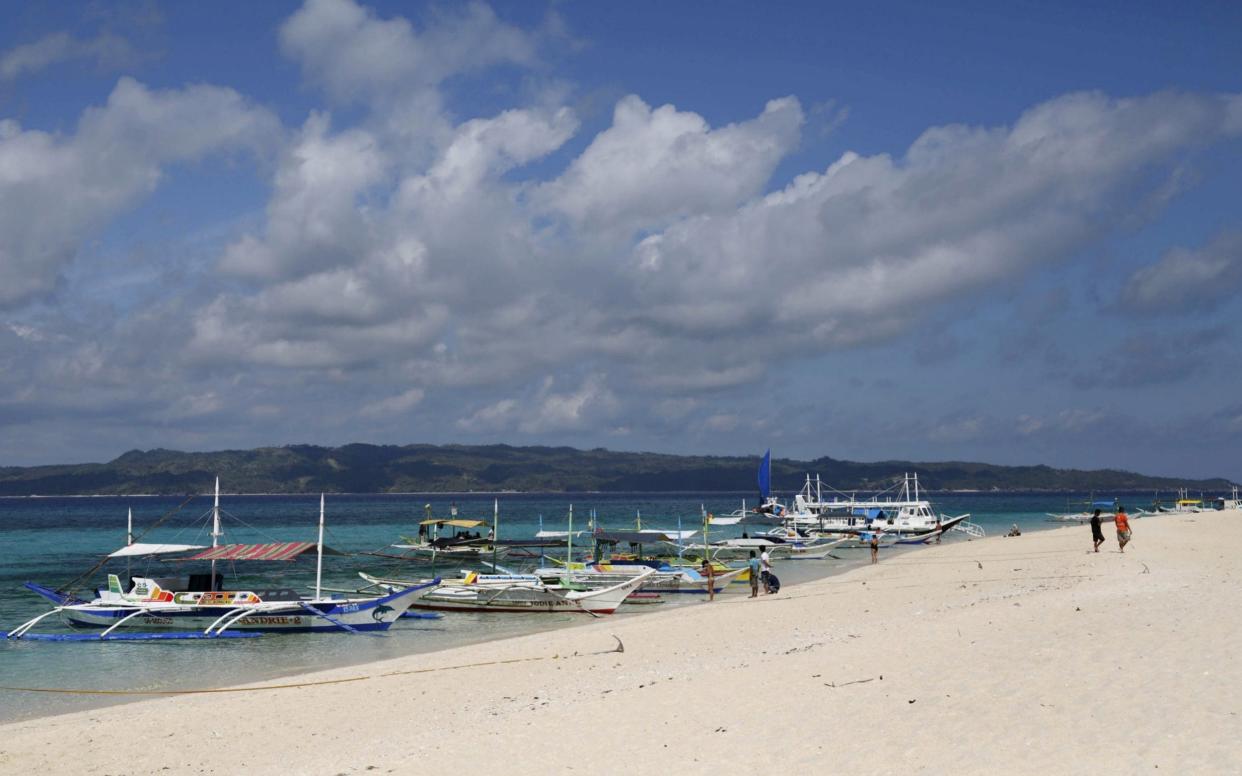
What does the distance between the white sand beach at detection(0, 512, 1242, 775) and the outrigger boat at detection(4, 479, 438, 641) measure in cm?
703

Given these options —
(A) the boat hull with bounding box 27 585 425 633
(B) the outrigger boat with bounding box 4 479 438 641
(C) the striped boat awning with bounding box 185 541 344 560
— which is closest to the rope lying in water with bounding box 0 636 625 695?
(B) the outrigger boat with bounding box 4 479 438 641

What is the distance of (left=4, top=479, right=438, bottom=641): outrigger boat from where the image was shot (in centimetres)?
3097

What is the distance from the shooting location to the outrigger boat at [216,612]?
3097 centimetres

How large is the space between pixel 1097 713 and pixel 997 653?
397 centimetres

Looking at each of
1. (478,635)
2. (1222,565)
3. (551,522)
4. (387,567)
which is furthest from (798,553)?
(551,522)

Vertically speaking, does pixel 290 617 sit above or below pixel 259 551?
below

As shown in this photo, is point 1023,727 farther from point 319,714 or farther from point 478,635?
point 478,635

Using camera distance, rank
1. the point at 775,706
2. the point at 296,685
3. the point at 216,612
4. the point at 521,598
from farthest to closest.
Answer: the point at 521,598 → the point at 216,612 → the point at 296,685 → the point at 775,706

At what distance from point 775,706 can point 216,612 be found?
24.2 m

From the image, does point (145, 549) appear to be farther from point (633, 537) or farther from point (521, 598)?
point (633, 537)

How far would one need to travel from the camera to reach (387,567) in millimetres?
60688

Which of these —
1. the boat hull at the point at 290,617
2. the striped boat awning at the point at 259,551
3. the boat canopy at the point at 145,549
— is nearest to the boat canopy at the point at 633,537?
the striped boat awning at the point at 259,551

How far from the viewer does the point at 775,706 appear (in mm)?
13703

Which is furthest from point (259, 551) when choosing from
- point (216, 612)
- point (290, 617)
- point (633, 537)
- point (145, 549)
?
point (633, 537)
